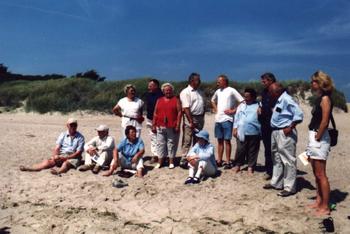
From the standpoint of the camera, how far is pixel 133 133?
10289 mm

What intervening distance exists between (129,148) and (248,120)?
2.50 m

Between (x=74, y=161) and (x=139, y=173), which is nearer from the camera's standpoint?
(x=139, y=173)

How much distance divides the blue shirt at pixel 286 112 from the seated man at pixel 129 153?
3.04 m

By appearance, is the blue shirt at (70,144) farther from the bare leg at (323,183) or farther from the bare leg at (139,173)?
the bare leg at (323,183)

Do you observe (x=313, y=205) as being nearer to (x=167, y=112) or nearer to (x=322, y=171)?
(x=322, y=171)

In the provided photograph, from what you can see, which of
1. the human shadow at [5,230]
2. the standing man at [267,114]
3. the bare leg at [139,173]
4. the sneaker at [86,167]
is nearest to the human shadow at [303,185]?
the standing man at [267,114]

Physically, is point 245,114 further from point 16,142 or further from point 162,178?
point 16,142

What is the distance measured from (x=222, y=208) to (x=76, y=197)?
275cm

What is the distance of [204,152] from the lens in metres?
9.52

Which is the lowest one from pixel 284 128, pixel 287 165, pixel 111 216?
pixel 111 216

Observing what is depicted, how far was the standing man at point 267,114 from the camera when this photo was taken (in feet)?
28.5

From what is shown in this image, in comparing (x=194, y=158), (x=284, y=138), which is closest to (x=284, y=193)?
(x=284, y=138)

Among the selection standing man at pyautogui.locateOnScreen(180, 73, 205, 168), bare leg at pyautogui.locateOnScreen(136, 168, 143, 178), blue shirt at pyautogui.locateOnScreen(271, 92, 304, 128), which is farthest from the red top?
blue shirt at pyautogui.locateOnScreen(271, 92, 304, 128)

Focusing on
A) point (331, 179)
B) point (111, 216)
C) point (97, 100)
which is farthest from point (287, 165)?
point (97, 100)
